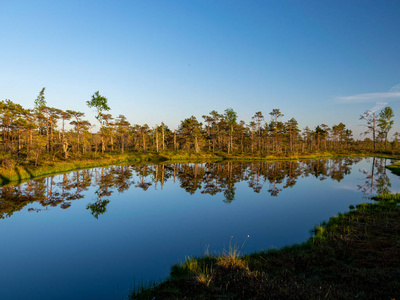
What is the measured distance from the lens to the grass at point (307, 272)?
5418 millimetres

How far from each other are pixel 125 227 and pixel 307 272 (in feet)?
34.9

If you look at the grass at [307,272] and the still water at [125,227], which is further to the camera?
the still water at [125,227]

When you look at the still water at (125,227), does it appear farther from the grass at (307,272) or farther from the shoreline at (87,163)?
the shoreline at (87,163)

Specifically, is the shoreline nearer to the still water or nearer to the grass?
the still water

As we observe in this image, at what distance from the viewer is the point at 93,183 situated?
26.5 m

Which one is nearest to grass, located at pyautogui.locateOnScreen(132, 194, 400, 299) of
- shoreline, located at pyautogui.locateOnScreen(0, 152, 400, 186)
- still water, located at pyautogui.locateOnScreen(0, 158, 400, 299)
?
still water, located at pyautogui.locateOnScreen(0, 158, 400, 299)

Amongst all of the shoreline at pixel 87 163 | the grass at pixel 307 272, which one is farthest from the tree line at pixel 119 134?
the grass at pixel 307 272

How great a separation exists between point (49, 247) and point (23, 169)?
24.2 meters

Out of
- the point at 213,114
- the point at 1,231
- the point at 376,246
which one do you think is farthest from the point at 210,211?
the point at 213,114

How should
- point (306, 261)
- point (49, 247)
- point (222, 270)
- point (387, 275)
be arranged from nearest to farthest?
1. point (387, 275)
2. point (222, 270)
3. point (306, 261)
4. point (49, 247)

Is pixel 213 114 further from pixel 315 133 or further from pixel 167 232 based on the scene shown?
pixel 167 232

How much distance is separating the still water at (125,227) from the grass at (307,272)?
148 cm

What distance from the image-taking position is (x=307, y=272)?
281 inches

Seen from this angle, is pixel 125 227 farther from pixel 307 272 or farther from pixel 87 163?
pixel 87 163
